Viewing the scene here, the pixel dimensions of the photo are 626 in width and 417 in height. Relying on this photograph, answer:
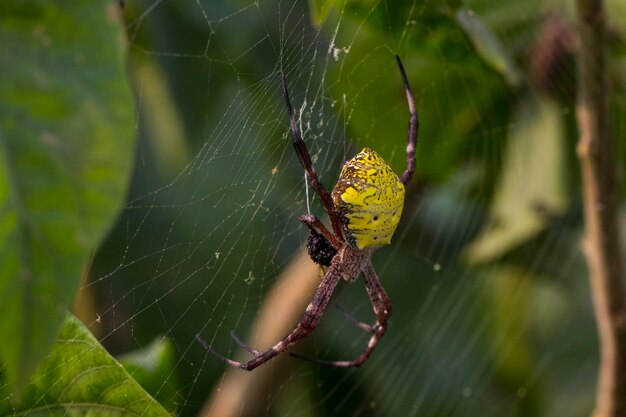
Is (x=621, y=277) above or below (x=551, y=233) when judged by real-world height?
above

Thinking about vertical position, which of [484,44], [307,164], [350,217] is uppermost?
[484,44]

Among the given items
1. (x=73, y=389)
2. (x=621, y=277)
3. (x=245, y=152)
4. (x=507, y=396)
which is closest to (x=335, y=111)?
(x=245, y=152)

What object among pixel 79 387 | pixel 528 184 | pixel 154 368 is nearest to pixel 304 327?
pixel 154 368

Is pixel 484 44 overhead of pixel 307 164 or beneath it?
overhead

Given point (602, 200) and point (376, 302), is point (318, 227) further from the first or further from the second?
point (602, 200)

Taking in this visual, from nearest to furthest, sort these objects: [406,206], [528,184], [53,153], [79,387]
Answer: [53,153]
[79,387]
[406,206]
[528,184]

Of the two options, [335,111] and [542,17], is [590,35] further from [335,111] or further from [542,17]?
[542,17]

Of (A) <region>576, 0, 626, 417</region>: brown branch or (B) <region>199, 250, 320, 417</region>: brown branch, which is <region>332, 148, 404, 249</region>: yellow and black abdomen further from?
(A) <region>576, 0, 626, 417</region>: brown branch

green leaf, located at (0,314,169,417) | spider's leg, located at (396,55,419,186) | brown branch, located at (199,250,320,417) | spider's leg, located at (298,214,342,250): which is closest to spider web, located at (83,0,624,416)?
brown branch, located at (199,250,320,417)
